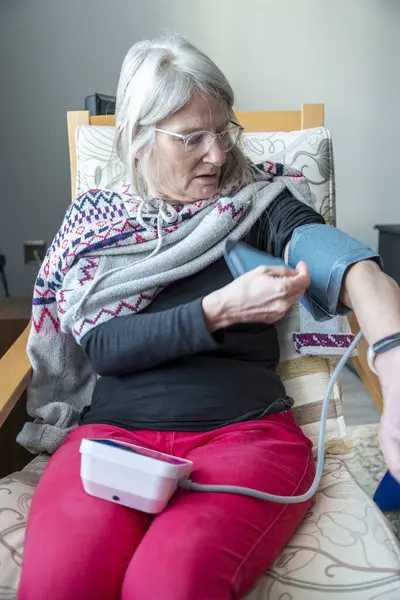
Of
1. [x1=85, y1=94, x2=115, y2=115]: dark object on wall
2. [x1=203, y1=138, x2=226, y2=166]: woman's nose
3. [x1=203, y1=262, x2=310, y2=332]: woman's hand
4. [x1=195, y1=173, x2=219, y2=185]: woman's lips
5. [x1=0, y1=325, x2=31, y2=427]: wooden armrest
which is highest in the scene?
[x1=85, y1=94, x2=115, y2=115]: dark object on wall

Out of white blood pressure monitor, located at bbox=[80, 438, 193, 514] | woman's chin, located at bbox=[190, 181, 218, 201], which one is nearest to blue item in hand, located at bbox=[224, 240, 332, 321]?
woman's chin, located at bbox=[190, 181, 218, 201]

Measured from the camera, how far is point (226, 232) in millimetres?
965

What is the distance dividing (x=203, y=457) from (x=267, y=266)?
0.29 meters

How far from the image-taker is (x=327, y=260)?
0.75 m

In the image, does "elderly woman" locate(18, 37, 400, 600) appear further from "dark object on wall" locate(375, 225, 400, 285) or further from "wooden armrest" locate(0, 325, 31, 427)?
"dark object on wall" locate(375, 225, 400, 285)

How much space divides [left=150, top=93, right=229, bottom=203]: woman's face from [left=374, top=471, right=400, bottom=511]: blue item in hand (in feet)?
2.56

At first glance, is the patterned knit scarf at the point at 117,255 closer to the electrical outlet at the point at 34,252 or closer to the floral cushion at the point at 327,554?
the floral cushion at the point at 327,554

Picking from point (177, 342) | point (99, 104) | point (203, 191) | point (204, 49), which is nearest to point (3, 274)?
point (99, 104)

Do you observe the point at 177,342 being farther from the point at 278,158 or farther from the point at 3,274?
the point at 3,274

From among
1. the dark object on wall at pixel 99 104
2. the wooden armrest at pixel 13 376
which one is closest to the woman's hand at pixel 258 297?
the wooden armrest at pixel 13 376

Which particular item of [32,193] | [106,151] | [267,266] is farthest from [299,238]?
[32,193]

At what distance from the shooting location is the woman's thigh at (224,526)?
2.10 ft

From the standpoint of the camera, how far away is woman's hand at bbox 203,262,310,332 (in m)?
0.73

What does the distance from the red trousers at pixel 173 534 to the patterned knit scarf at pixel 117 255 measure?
0.77ft
